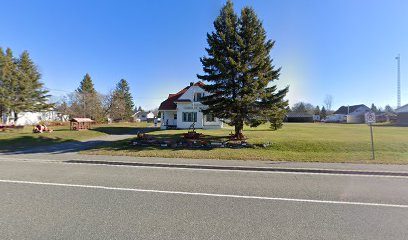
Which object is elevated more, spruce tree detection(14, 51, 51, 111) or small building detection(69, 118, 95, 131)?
spruce tree detection(14, 51, 51, 111)

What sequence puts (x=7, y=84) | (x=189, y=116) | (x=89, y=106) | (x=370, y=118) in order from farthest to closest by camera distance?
1. (x=89, y=106)
2. (x=7, y=84)
3. (x=189, y=116)
4. (x=370, y=118)

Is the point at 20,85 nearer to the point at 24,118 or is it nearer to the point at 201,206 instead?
the point at 24,118

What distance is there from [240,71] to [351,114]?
257 ft

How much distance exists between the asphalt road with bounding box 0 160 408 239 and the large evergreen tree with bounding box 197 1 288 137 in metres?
8.69

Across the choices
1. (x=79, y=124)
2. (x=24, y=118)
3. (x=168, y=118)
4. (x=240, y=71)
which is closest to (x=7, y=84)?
(x=79, y=124)

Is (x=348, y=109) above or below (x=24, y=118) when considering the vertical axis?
above

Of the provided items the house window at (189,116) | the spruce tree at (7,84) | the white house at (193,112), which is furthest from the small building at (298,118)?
the spruce tree at (7,84)

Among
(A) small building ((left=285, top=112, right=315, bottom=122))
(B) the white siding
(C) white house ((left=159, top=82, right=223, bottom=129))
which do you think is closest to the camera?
(C) white house ((left=159, top=82, right=223, bottom=129))

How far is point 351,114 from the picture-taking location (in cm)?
7744

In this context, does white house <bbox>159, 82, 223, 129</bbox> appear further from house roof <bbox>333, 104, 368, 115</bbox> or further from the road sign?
house roof <bbox>333, 104, 368, 115</bbox>

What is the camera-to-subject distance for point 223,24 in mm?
17062

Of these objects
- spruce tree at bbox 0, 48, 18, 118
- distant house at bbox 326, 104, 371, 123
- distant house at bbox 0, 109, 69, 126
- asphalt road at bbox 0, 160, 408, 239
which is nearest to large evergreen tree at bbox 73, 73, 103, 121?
distant house at bbox 0, 109, 69, 126

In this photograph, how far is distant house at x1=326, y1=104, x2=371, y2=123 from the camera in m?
72.5

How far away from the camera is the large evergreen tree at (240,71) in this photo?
15.9m
